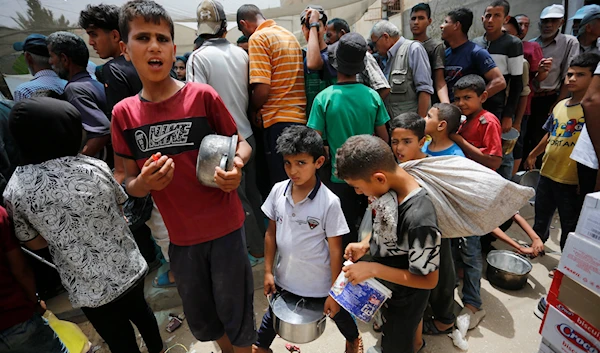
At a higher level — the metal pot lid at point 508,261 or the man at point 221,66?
the man at point 221,66

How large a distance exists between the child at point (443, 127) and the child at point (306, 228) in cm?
106

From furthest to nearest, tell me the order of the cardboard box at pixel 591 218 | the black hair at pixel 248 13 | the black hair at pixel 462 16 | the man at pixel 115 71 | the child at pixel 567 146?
the black hair at pixel 462 16
the black hair at pixel 248 13
the child at pixel 567 146
the man at pixel 115 71
the cardboard box at pixel 591 218

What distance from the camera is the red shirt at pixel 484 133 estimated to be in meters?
2.53

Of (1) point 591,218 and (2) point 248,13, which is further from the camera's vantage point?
(2) point 248,13

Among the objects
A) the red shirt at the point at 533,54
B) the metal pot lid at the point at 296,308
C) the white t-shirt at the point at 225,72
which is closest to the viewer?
the metal pot lid at the point at 296,308

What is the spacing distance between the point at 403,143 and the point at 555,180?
6.02ft

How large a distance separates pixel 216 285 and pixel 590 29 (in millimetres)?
5491

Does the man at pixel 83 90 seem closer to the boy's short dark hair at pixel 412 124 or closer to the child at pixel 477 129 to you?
the boy's short dark hair at pixel 412 124

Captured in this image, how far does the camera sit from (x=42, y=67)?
288cm

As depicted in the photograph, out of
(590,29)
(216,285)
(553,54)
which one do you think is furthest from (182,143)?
(590,29)

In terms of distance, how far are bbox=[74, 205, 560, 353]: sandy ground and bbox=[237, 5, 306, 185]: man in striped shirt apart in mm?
1457

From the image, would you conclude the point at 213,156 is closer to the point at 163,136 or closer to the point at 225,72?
the point at 163,136

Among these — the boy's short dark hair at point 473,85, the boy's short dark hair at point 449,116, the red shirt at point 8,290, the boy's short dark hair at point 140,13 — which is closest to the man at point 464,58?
the boy's short dark hair at point 473,85

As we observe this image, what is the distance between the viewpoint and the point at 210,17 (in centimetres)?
248
